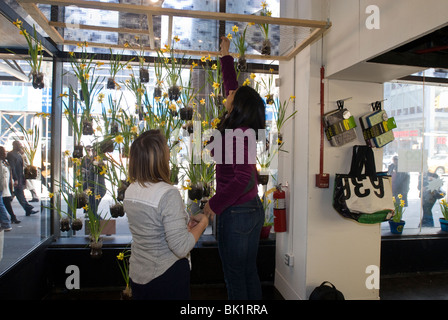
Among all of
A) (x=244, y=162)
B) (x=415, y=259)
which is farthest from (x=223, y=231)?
(x=415, y=259)

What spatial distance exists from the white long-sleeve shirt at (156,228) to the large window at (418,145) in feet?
11.6

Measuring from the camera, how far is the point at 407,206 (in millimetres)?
3840

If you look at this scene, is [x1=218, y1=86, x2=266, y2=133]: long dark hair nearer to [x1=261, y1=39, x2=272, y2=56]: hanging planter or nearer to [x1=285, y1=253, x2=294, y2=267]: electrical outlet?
[x1=261, y1=39, x2=272, y2=56]: hanging planter

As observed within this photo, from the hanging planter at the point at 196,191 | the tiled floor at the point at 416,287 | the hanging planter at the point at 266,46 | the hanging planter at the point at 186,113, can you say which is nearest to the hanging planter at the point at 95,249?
the hanging planter at the point at 196,191

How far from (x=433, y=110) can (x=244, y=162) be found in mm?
3649

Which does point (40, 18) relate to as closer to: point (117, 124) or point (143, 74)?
point (143, 74)

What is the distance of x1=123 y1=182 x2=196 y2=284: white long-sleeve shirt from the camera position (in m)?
1.20

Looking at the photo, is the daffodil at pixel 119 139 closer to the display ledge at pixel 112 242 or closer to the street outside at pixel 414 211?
the display ledge at pixel 112 242

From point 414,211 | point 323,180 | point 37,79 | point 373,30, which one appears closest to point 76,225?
point 37,79

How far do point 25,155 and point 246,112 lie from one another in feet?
5.62

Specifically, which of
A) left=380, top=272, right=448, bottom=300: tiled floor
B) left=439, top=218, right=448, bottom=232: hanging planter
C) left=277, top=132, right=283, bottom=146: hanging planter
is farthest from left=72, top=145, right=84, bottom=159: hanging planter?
left=439, top=218, right=448, bottom=232: hanging planter

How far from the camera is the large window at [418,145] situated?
3.84 metres

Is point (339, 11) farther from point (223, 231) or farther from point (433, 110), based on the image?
point (433, 110)
